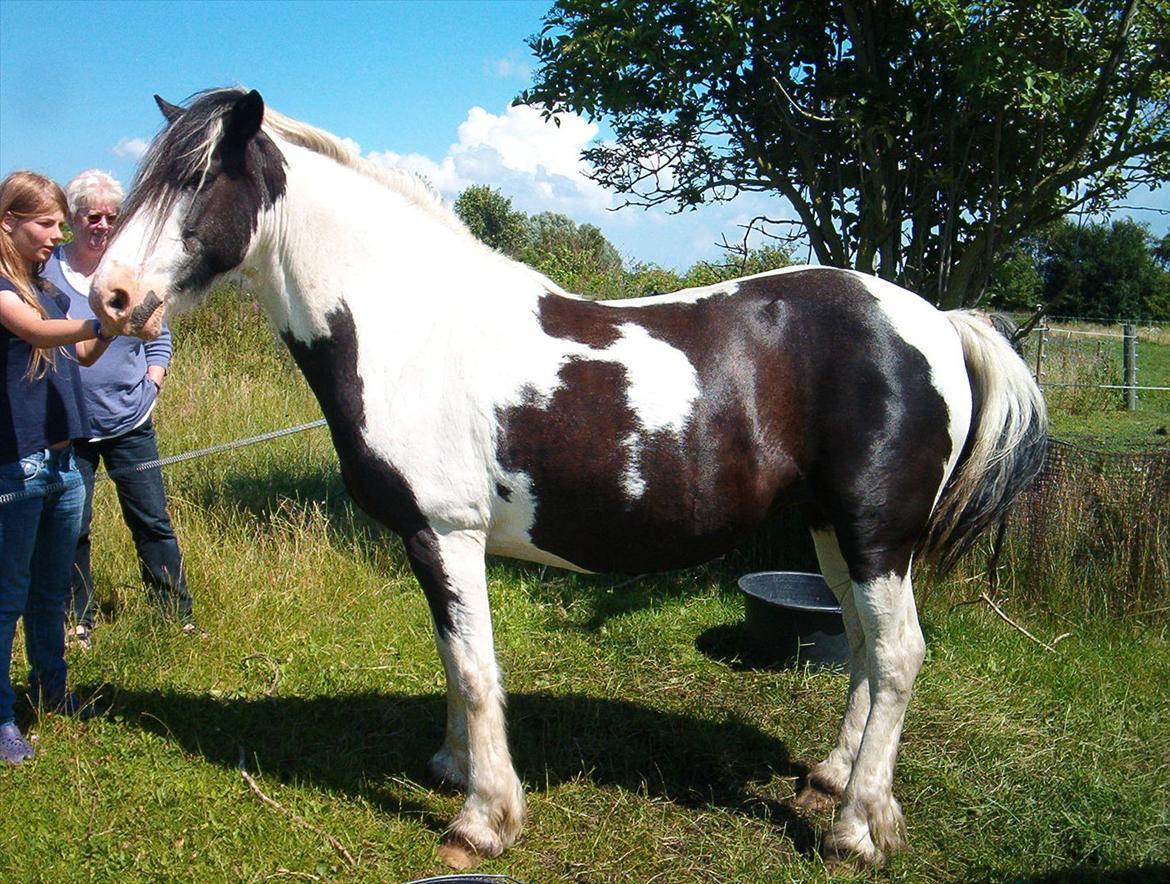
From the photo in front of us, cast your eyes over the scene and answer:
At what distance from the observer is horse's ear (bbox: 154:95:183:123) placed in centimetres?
270

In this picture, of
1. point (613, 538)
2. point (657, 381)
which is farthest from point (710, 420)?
point (613, 538)

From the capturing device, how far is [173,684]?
396cm

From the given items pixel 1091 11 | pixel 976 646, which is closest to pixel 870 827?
pixel 976 646

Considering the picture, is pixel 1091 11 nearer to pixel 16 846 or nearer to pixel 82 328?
pixel 82 328

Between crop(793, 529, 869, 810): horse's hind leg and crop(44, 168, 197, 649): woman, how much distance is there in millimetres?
3199

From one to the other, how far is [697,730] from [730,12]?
3.53 meters

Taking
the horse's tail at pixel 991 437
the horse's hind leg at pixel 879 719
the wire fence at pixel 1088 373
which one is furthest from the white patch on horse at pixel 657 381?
the wire fence at pixel 1088 373

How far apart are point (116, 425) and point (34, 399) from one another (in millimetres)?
923

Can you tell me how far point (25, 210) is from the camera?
118 inches

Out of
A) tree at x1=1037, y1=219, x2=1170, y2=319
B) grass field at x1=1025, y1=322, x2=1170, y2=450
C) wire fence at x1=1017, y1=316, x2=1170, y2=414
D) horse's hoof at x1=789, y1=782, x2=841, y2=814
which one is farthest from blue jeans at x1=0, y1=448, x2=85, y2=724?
tree at x1=1037, y1=219, x2=1170, y2=319

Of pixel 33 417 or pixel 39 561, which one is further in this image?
pixel 39 561

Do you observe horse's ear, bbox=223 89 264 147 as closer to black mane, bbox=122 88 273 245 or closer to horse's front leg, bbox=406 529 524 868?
black mane, bbox=122 88 273 245

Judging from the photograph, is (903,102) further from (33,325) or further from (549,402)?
(33,325)

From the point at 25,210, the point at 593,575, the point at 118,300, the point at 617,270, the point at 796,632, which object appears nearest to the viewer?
the point at 118,300
